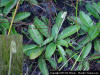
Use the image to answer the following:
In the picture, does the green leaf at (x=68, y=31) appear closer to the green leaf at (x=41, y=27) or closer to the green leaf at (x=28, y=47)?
→ the green leaf at (x=41, y=27)

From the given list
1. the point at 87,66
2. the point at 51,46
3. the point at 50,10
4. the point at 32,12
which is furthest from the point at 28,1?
the point at 87,66

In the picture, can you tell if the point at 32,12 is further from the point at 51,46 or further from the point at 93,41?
the point at 93,41

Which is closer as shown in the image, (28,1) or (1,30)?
(1,30)

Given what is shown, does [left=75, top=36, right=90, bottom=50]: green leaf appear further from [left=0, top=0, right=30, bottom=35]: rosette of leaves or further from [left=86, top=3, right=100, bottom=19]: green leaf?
[left=0, top=0, right=30, bottom=35]: rosette of leaves

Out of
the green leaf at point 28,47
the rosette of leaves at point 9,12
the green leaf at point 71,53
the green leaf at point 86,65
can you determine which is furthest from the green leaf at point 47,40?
the green leaf at point 86,65

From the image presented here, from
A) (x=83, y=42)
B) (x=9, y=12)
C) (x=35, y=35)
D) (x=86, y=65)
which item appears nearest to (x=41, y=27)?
(x=35, y=35)

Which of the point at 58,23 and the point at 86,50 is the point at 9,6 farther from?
the point at 86,50
